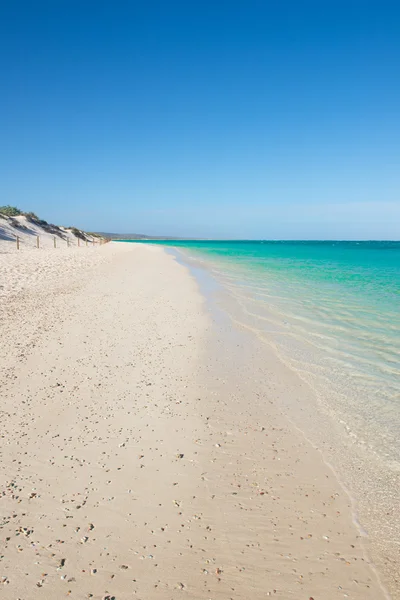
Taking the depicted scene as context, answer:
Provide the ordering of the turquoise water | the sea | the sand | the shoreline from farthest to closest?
the turquoise water → the sea → the shoreline → the sand

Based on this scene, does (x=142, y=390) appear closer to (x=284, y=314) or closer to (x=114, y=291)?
(x=284, y=314)

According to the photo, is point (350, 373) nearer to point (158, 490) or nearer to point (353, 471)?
point (353, 471)

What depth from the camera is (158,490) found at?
384 cm

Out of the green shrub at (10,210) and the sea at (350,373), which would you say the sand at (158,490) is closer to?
the sea at (350,373)

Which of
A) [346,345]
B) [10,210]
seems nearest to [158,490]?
[346,345]

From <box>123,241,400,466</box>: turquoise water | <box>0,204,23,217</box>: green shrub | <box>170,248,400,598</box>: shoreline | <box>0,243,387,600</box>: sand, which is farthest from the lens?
<box>0,204,23,217</box>: green shrub

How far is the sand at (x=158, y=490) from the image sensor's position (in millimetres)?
2875

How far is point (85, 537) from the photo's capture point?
10.4 ft

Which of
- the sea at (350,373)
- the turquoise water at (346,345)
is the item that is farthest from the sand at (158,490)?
the turquoise water at (346,345)

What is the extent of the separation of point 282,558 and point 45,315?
915 centimetres

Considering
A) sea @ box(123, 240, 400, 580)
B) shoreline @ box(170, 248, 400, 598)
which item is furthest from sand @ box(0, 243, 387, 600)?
sea @ box(123, 240, 400, 580)

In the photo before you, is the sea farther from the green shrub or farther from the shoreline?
the green shrub

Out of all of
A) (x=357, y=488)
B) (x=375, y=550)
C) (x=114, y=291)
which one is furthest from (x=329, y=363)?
(x=114, y=291)

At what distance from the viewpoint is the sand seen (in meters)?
2.88
